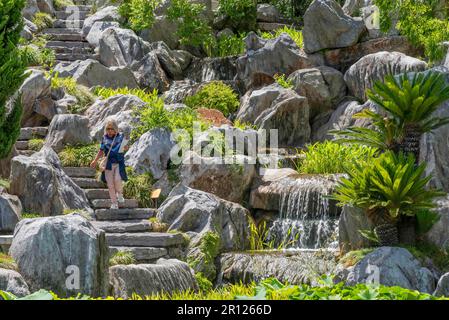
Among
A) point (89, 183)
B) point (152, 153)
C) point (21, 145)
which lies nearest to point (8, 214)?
point (89, 183)

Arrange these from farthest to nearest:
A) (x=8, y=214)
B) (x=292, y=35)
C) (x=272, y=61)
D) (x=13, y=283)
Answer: (x=292, y=35), (x=272, y=61), (x=8, y=214), (x=13, y=283)

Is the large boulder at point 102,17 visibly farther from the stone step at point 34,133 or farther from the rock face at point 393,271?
the rock face at point 393,271

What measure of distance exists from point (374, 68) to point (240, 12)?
25.1 feet

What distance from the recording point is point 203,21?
2697 cm

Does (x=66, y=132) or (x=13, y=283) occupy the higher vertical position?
(x=66, y=132)

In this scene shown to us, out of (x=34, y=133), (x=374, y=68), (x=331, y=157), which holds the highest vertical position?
(x=374, y=68)

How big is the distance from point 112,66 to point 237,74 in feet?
12.9

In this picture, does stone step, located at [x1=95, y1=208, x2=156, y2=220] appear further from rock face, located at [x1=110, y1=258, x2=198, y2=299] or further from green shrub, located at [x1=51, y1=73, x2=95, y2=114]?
green shrub, located at [x1=51, y1=73, x2=95, y2=114]

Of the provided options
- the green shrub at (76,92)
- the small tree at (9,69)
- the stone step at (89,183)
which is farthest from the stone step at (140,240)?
the green shrub at (76,92)

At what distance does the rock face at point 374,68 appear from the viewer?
20.7m

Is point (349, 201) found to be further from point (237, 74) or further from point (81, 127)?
point (237, 74)

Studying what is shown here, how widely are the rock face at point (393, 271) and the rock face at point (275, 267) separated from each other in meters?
1.02

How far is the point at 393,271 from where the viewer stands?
12.6 meters

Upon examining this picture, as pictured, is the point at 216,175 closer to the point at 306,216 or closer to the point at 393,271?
the point at 306,216
